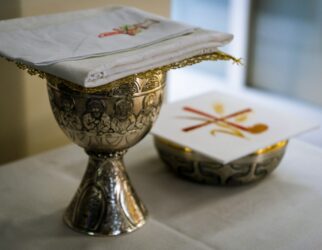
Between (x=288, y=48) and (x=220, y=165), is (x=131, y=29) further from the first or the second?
(x=288, y=48)

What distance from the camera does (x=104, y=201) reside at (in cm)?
79

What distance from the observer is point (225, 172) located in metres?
0.88

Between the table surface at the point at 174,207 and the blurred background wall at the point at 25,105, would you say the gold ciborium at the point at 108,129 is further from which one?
the blurred background wall at the point at 25,105

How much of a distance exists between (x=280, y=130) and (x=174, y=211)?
196mm

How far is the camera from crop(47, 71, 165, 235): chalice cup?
71 centimetres

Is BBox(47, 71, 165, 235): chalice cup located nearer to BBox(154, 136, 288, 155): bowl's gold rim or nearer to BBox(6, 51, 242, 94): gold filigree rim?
BBox(6, 51, 242, 94): gold filigree rim

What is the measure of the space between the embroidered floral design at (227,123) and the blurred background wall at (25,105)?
0.23 m

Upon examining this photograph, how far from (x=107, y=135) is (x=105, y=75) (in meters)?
0.10

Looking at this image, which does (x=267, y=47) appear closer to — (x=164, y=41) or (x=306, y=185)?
(x=306, y=185)

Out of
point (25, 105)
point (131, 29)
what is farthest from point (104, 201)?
point (25, 105)

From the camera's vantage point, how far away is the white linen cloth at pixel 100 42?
26.3 inches

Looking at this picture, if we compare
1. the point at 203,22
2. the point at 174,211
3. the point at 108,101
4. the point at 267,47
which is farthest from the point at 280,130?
the point at 203,22

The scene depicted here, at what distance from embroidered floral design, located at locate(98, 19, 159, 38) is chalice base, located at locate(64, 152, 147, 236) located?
0.14 metres

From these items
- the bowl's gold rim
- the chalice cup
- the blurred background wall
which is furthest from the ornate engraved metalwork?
the blurred background wall
